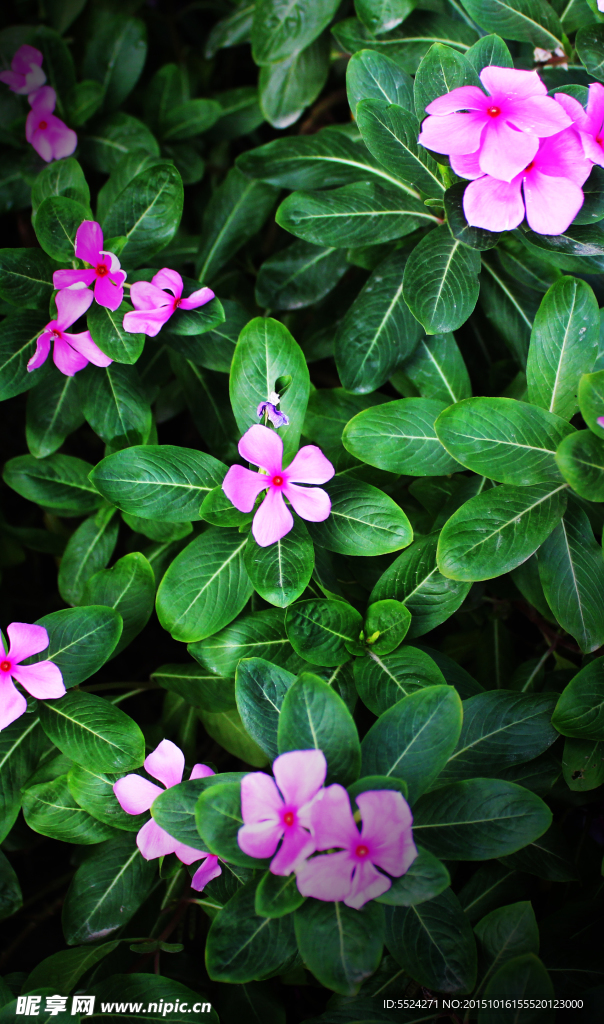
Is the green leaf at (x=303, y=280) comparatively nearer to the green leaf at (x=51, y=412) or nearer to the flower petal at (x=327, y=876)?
the green leaf at (x=51, y=412)

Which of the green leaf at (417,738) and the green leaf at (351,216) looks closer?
the green leaf at (417,738)

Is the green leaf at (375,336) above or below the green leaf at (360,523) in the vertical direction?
above

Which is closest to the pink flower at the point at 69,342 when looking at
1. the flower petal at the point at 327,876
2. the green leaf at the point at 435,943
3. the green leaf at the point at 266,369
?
the green leaf at the point at 266,369

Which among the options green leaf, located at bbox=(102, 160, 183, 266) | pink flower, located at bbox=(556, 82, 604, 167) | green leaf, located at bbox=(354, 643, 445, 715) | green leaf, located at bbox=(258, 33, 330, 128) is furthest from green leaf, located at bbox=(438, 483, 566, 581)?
green leaf, located at bbox=(258, 33, 330, 128)

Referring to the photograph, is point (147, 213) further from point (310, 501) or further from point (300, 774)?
point (300, 774)

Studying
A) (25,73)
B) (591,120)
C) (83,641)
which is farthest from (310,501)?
(25,73)

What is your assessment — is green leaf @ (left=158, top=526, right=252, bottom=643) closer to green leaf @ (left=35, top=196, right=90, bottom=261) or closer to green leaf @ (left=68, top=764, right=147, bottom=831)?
green leaf @ (left=68, top=764, right=147, bottom=831)
